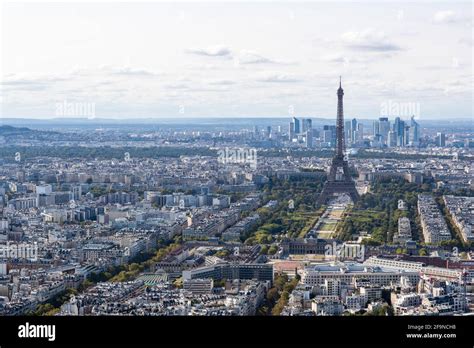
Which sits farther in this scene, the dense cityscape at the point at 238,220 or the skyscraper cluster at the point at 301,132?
the skyscraper cluster at the point at 301,132

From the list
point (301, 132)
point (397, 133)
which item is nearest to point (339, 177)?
point (301, 132)

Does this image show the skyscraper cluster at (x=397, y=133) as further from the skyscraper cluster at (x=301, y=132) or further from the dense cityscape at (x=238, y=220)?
the skyscraper cluster at (x=301, y=132)

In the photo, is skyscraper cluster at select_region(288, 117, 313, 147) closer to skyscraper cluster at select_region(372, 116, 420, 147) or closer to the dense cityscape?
the dense cityscape

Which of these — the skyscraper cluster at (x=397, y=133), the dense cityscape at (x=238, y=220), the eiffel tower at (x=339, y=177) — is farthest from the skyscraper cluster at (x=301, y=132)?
the skyscraper cluster at (x=397, y=133)

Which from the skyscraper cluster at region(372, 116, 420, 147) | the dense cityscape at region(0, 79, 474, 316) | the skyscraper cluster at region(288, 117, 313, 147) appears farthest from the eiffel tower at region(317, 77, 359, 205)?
the skyscraper cluster at region(372, 116, 420, 147)
